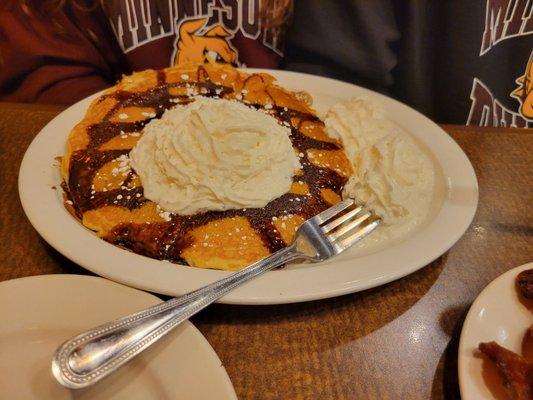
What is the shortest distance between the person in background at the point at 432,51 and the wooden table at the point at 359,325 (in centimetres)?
96

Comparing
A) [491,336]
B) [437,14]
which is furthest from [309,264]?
[437,14]

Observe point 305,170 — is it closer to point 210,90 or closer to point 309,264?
point 309,264

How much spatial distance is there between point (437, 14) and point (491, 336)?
5.06 ft

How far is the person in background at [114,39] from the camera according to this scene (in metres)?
1.95

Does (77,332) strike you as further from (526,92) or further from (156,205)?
(526,92)

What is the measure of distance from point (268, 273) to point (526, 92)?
72.0 inches

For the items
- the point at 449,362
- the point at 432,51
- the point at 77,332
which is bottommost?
the point at 449,362

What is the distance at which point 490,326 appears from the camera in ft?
2.99

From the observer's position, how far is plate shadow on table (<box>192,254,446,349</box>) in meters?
1.00

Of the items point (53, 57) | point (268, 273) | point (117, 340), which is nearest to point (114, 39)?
point (53, 57)

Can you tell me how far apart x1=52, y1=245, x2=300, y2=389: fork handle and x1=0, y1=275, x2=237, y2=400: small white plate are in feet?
0.12

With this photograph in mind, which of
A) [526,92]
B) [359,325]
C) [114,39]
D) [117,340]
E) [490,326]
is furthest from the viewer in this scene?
[526,92]

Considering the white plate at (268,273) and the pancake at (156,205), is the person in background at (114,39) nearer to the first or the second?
the pancake at (156,205)

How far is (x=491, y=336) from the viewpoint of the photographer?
2.94 feet
